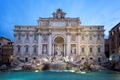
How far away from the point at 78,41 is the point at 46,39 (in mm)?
9377

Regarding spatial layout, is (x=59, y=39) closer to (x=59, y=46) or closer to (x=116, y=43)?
(x=59, y=46)

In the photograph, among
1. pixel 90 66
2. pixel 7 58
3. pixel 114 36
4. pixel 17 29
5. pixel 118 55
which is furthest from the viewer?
pixel 7 58

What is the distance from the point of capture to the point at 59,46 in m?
53.7

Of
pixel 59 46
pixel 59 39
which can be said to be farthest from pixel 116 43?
pixel 59 39

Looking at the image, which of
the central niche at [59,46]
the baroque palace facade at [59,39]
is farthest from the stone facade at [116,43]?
the central niche at [59,46]

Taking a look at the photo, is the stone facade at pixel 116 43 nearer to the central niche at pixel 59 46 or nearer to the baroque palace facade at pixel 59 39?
the baroque palace facade at pixel 59 39

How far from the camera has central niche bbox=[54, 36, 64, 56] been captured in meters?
52.5

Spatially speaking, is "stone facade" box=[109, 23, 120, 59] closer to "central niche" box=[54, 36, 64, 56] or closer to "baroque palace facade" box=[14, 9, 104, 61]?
"baroque palace facade" box=[14, 9, 104, 61]

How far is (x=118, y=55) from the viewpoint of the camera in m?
47.0

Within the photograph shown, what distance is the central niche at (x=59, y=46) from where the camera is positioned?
52.5 m

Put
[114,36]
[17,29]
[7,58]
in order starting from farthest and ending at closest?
[7,58], [17,29], [114,36]


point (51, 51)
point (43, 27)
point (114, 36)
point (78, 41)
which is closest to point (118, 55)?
point (114, 36)

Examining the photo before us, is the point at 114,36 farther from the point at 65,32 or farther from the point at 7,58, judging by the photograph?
the point at 7,58

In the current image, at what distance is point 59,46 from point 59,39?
2.23 metres
